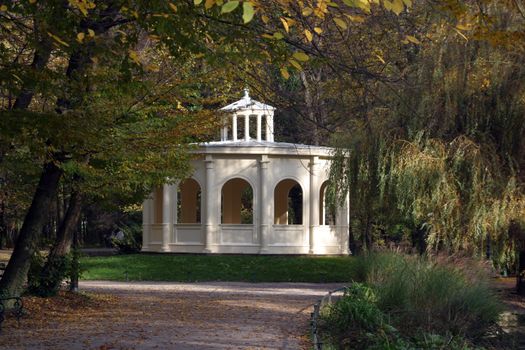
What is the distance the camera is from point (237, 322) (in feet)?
53.6

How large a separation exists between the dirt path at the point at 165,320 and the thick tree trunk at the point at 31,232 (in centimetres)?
64

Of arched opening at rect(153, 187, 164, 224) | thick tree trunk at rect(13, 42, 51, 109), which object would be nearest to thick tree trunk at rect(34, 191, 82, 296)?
thick tree trunk at rect(13, 42, 51, 109)

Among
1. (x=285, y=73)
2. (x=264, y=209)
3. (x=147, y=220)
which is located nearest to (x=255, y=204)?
(x=264, y=209)

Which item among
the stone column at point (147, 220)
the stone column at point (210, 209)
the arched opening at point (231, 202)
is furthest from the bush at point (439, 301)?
the arched opening at point (231, 202)

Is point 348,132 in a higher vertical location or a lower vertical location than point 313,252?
higher

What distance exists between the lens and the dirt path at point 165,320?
1312 centimetres

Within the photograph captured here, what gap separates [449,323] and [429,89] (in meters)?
8.73

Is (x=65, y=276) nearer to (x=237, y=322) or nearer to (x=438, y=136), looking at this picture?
(x=237, y=322)

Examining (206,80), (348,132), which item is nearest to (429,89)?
(348,132)

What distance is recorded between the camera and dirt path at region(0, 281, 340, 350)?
1312 cm

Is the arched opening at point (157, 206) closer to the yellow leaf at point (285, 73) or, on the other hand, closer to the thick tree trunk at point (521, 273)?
the thick tree trunk at point (521, 273)

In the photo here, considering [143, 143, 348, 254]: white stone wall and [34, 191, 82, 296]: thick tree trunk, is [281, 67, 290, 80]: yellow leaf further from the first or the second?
[143, 143, 348, 254]: white stone wall

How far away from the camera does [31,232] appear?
16.5m

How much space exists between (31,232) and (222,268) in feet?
47.6
